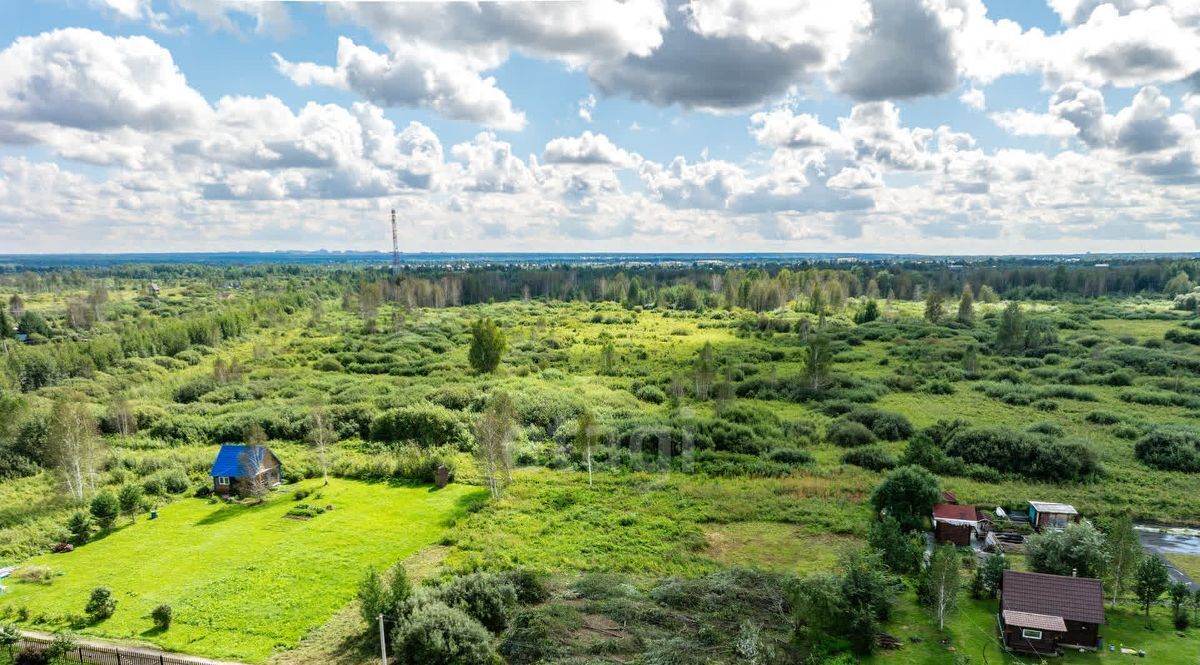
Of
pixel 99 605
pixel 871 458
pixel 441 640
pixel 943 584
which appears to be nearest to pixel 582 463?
pixel 871 458

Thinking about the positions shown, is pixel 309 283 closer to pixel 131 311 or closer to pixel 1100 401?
pixel 131 311

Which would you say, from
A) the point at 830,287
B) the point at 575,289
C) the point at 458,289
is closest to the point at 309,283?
the point at 458,289

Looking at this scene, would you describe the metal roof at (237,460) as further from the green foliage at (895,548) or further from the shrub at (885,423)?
the shrub at (885,423)

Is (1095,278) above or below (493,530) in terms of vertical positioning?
above

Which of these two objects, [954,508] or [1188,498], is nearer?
[954,508]

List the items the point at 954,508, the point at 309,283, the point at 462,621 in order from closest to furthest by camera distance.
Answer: the point at 462,621 < the point at 954,508 < the point at 309,283

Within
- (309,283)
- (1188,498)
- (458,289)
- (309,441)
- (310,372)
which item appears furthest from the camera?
(309,283)
